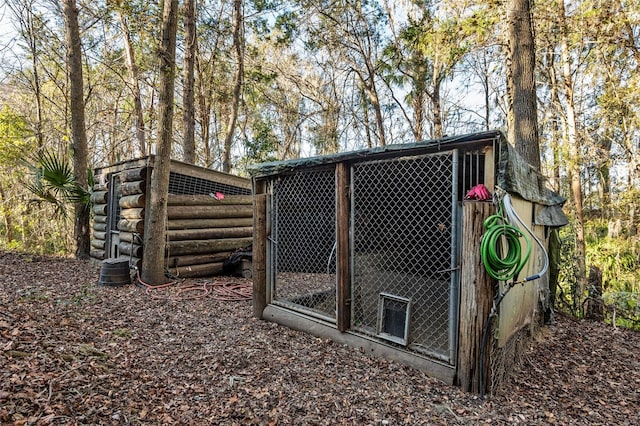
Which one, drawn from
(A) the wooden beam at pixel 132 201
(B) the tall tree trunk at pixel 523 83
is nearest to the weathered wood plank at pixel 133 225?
(A) the wooden beam at pixel 132 201

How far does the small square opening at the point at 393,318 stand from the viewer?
10.6ft

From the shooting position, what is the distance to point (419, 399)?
2.61 m

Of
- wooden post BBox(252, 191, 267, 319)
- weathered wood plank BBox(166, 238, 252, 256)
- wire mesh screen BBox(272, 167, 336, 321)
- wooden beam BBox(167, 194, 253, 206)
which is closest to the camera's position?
wire mesh screen BBox(272, 167, 336, 321)

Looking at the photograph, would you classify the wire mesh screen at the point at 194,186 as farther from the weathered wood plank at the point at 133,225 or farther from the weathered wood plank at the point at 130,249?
the weathered wood plank at the point at 130,249

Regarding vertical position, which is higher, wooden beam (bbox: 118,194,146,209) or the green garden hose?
wooden beam (bbox: 118,194,146,209)

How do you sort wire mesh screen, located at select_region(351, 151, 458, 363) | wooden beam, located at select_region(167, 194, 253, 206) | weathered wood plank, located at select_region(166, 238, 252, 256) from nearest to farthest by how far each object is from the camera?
wire mesh screen, located at select_region(351, 151, 458, 363) < weathered wood plank, located at select_region(166, 238, 252, 256) < wooden beam, located at select_region(167, 194, 253, 206)

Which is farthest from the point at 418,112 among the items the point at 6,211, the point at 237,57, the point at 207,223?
the point at 6,211

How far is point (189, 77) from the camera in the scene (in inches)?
303

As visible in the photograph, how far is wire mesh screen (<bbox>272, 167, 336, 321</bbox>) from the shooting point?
425 centimetres

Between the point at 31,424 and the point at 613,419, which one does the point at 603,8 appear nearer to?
the point at 613,419

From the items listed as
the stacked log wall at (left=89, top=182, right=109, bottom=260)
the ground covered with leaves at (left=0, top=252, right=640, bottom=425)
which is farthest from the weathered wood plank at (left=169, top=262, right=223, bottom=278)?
the stacked log wall at (left=89, top=182, right=109, bottom=260)

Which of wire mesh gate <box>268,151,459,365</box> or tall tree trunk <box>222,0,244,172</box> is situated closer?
wire mesh gate <box>268,151,459,365</box>

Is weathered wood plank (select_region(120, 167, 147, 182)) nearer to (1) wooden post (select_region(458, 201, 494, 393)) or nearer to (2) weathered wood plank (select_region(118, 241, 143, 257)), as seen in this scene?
(2) weathered wood plank (select_region(118, 241, 143, 257))

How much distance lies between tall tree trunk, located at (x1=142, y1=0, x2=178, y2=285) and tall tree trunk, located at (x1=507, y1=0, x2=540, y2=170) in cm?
559
